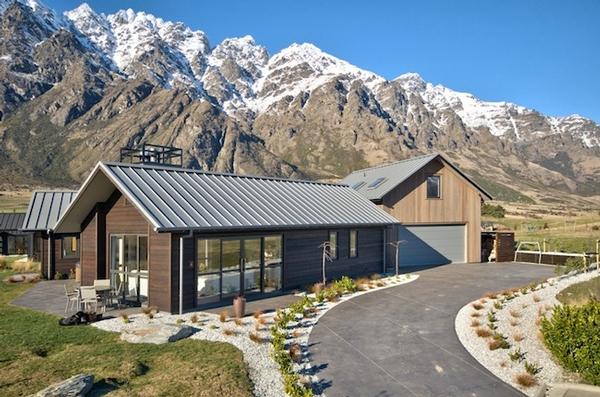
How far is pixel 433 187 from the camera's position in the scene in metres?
31.4

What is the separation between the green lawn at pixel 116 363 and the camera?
9820 millimetres

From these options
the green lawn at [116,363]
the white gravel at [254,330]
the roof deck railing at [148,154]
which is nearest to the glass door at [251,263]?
the white gravel at [254,330]

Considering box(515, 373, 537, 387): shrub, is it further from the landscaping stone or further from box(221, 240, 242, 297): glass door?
box(221, 240, 242, 297): glass door

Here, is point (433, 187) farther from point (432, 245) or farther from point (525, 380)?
point (525, 380)

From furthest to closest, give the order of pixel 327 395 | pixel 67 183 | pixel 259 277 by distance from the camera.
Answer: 1. pixel 67 183
2. pixel 259 277
3. pixel 327 395

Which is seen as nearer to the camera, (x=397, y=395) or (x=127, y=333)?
(x=397, y=395)

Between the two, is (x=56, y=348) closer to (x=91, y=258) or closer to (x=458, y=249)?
(x=91, y=258)

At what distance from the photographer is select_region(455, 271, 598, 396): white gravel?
11.1m

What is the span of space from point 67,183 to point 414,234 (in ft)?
457

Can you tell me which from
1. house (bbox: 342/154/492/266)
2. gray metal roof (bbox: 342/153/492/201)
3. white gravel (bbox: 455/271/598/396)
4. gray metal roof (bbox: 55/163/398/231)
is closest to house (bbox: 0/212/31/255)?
gray metal roof (bbox: 55/163/398/231)

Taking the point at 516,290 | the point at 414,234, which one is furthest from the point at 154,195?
the point at 414,234

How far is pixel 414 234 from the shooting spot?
30.8 m

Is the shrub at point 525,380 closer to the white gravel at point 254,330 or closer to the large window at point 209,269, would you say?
the white gravel at point 254,330

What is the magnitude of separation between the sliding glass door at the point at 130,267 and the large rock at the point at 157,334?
3.80m
